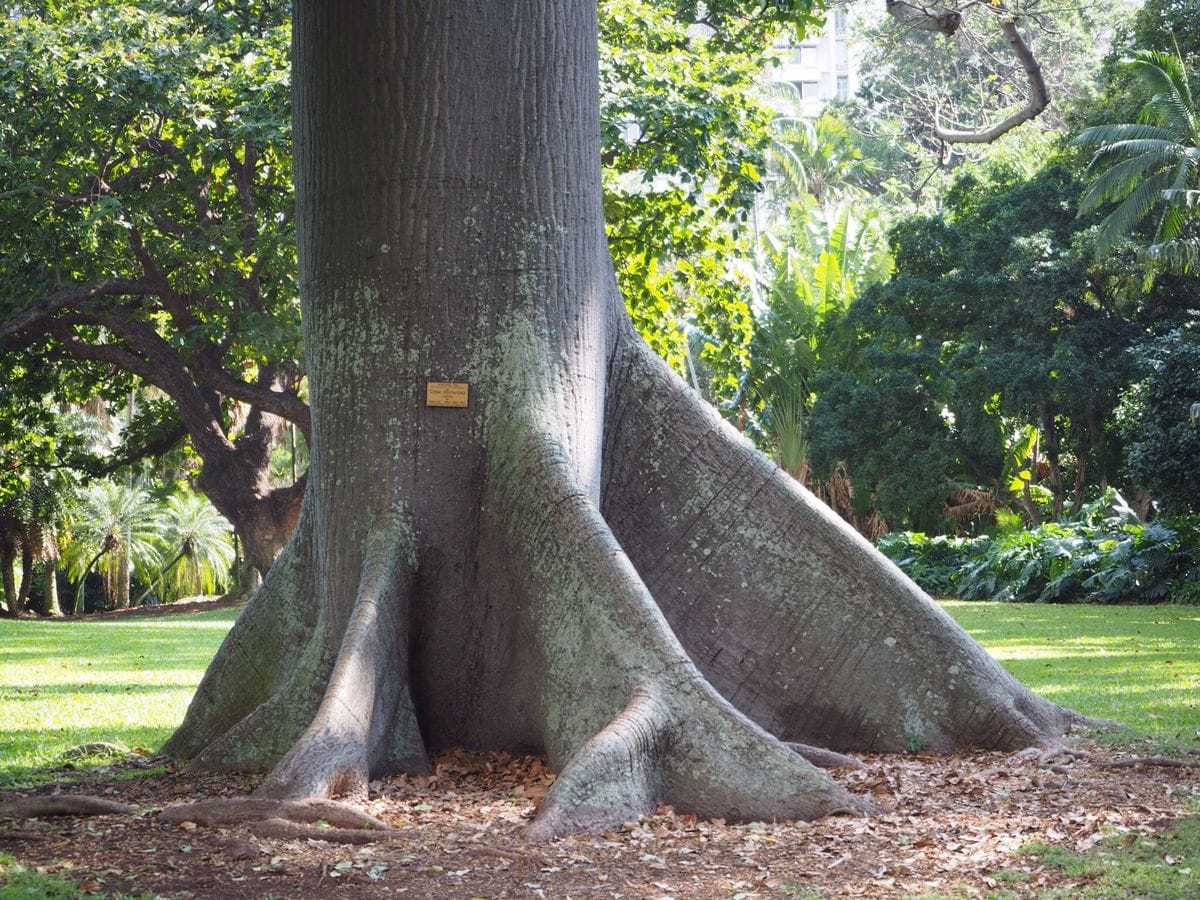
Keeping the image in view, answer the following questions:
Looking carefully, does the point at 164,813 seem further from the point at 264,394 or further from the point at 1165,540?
the point at 1165,540

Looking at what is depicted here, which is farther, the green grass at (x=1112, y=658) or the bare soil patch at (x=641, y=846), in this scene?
the green grass at (x=1112, y=658)

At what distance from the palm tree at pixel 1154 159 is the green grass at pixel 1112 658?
9596 millimetres

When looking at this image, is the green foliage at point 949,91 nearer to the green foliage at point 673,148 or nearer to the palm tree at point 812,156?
the palm tree at point 812,156

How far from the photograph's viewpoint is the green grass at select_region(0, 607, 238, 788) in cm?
800

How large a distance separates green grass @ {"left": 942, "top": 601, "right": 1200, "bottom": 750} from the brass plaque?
398 centimetres

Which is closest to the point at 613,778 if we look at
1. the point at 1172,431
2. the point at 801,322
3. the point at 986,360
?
the point at 1172,431

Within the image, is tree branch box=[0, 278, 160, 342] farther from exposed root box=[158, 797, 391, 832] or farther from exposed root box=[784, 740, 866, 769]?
exposed root box=[784, 740, 866, 769]

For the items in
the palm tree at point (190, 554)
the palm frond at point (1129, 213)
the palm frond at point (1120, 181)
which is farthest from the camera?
the palm tree at point (190, 554)

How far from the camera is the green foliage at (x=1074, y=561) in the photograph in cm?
2316

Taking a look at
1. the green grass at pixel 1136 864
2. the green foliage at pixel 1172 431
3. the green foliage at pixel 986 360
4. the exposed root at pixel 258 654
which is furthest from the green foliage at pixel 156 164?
the green foliage at pixel 986 360

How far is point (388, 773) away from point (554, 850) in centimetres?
167

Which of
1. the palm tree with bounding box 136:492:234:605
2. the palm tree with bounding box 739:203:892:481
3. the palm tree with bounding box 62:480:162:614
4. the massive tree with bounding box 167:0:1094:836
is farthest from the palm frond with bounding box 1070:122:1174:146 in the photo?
the palm tree with bounding box 136:492:234:605

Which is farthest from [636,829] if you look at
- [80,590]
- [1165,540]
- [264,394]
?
[80,590]

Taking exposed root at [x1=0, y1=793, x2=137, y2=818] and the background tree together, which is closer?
exposed root at [x1=0, y1=793, x2=137, y2=818]
